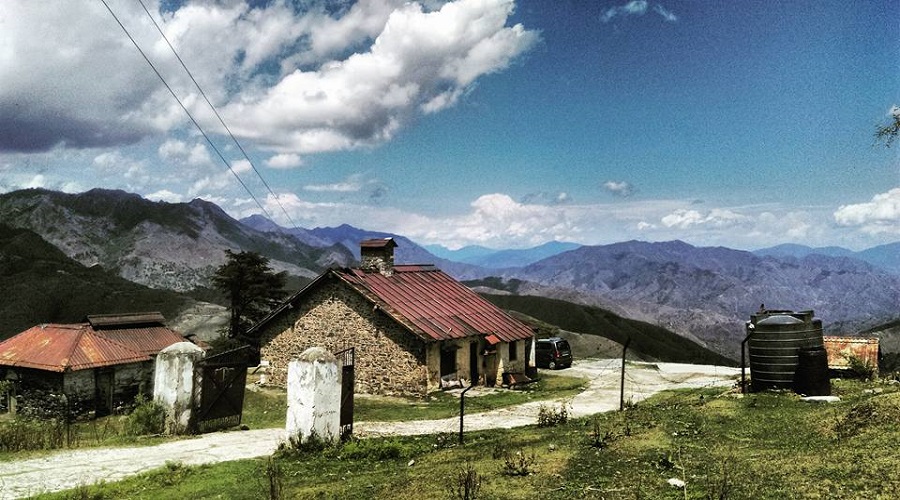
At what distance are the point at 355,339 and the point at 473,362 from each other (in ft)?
18.9

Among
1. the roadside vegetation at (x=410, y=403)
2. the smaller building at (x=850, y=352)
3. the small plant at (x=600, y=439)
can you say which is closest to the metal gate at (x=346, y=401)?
the roadside vegetation at (x=410, y=403)

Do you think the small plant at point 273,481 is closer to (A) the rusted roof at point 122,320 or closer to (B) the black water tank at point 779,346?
(B) the black water tank at point 779,346

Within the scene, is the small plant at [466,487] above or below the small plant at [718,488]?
below

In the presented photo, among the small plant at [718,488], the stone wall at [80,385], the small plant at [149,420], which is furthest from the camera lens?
the stone wall at [80,385]

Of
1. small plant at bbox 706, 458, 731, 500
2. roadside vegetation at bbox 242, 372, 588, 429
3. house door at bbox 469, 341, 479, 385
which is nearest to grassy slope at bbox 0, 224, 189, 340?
roadside vegetation at bbox 242, 372, 588, 429

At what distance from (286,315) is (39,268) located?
76.5m

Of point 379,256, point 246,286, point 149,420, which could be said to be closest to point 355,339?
point 379,256

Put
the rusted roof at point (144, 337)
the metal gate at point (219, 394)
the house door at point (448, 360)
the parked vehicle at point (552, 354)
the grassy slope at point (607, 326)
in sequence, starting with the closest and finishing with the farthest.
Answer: the metal gate at point (219, 394) < the house door at point (448, 360) < the rusted roof at point (144, 337) < the parked vehicle at point (552, 354) < the grassy slope at point (607, 326)

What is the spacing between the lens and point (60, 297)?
71.7 metres

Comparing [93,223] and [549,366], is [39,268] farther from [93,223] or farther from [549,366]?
[93,223]

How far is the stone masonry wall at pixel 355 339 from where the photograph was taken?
2550 cm

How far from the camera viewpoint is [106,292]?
242 ft

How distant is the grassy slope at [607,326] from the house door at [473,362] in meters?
46.8

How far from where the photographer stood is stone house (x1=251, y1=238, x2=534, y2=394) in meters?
25.6
